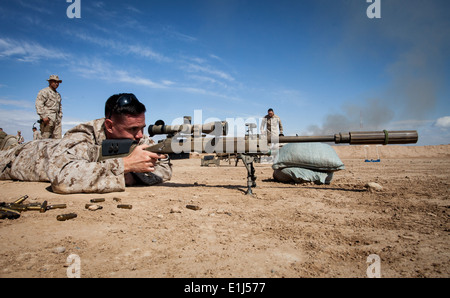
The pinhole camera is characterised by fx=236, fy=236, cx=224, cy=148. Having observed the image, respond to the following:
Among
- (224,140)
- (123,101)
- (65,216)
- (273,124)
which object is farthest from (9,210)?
(273,124)

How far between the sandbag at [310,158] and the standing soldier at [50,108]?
27.0 ft

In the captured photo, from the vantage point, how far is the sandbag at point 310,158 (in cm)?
639

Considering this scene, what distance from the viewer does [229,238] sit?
100.0 inches

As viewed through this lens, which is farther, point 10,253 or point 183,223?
point 183,223

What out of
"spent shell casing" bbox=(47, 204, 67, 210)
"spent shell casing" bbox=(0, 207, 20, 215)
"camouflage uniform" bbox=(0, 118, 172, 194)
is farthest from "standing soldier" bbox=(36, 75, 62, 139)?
"spent shell casing" bbox=(47, 204, 67, 210)

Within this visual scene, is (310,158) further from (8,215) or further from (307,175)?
(8,215)

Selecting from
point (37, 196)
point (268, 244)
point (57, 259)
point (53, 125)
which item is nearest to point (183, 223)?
point (268, 244)

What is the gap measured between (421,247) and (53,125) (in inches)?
424

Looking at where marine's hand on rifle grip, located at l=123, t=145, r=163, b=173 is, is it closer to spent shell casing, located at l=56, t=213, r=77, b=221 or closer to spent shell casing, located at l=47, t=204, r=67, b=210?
spent shell casing, located at l=47, t=204, r=67, b=210

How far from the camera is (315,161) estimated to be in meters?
6.45

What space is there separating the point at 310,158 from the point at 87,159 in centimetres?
534

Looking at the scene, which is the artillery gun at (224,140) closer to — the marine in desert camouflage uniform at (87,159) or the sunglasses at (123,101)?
the marine in desert camouflage uniform at (87,159)
